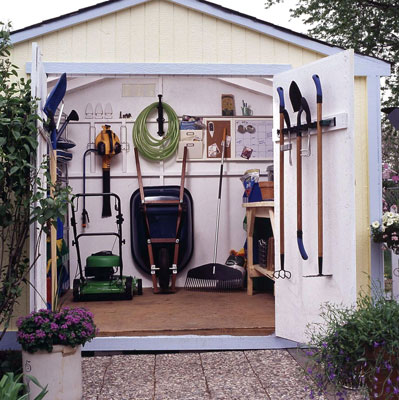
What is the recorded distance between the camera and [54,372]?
340 cm

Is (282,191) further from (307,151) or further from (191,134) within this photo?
(191,134)

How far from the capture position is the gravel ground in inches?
140

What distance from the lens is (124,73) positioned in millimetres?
4570

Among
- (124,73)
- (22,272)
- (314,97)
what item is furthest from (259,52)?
(22,272)

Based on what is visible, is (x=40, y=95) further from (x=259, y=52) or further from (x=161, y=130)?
(x=161, y=130)

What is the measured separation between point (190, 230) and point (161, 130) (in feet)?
3.81

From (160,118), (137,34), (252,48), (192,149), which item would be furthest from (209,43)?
(192,149)

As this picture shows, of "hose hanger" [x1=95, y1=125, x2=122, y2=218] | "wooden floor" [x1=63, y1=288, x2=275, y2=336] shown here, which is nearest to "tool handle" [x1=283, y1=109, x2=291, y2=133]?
"wooden floor" [x1=63, y1=288, x2=275, y2=336]

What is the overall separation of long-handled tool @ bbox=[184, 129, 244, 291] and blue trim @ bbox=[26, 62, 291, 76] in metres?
2.19

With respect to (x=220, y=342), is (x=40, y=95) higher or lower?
higher

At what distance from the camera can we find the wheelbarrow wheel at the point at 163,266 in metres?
6.32

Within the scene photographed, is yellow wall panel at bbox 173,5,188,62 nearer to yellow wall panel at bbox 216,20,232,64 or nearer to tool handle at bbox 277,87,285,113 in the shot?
yellow wall panel at bbox 216,20,232,64

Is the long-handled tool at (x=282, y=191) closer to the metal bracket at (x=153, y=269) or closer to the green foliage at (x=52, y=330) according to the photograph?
the green foliage at (x=52, y=330)

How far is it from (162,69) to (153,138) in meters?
2.34
